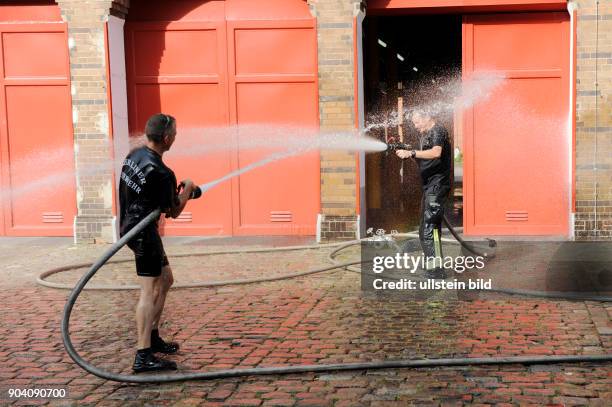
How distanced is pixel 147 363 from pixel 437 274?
405 cm

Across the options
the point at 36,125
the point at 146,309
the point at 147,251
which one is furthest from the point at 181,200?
the point at 36,125

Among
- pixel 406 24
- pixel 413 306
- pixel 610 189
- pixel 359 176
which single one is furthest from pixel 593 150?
pixel 406 24

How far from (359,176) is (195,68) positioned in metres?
3.07

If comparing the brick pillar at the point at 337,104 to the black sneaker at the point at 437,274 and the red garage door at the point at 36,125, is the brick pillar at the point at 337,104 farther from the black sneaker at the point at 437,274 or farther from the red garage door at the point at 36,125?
the red garage door at the point at 36,125

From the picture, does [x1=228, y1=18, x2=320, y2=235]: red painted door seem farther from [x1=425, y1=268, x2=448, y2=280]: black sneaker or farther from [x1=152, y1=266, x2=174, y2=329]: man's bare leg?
[x1=152, y1=266, x2=174, y2=329]: man's bare leg

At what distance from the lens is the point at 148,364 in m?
5.64

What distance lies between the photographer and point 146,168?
221 inches

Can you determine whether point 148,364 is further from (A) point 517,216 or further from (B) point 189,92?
(A) point 517,216

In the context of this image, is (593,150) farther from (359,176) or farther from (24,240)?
(24,240)

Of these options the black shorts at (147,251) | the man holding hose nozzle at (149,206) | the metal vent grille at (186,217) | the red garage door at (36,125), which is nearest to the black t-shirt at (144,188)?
the man holding hose nozzle at (149,206)

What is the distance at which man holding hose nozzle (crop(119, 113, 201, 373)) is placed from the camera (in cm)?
563

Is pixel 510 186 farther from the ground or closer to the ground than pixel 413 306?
farther from the ground

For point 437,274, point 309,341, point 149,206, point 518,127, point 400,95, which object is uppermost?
point 400,95

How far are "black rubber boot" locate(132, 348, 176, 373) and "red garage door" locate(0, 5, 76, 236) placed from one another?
24.6ft
